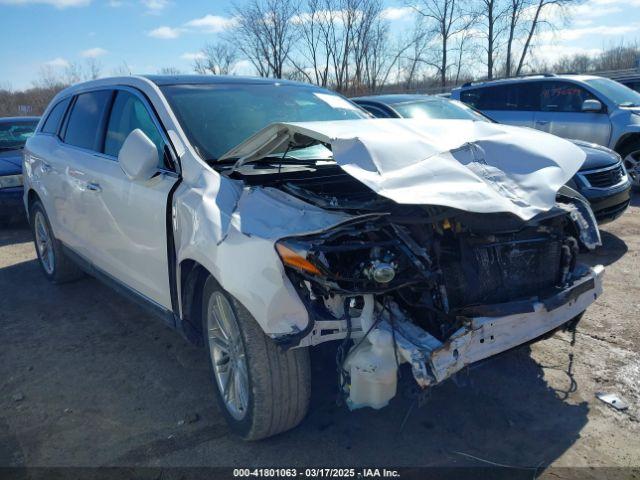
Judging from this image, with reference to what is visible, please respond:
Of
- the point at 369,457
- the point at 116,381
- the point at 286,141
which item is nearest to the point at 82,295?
the point at 116,381

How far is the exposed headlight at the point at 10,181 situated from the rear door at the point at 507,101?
7.58 metres

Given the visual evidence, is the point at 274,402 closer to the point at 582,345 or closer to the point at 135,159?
the point at 135,159

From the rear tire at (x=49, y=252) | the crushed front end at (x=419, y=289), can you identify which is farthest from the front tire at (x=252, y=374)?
the rear tire at (x=49, y=252)

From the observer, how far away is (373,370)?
228 centimetres

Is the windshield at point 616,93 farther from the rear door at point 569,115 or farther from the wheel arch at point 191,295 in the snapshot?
the wheel arch at point 191,295

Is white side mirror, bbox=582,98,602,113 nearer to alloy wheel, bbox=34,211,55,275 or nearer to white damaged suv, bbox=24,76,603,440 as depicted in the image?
white damaged suv, bbox=24,76,603,440

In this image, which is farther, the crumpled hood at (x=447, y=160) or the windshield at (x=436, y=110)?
the windshield at (x=436, y=110)

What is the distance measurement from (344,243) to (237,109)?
163 centimetres

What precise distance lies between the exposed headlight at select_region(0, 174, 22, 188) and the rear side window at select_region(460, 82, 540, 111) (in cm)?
764

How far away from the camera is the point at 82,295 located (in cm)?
503

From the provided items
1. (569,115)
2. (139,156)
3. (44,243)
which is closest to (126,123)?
(139,156)

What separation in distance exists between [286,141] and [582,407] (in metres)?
2.17

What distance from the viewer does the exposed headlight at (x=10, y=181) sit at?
7.50m

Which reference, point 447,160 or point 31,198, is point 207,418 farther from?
point 31,198
